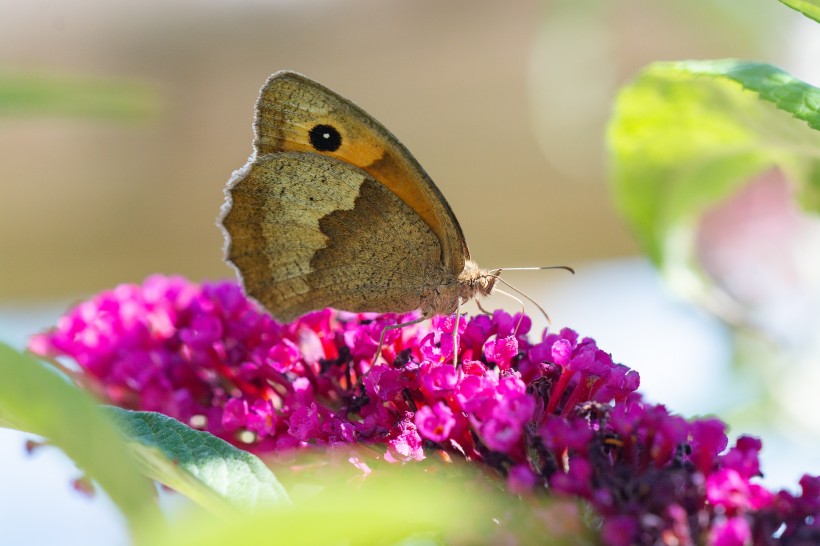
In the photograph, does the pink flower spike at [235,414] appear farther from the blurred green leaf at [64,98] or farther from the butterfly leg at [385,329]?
the blurred green leaf at [64,98]

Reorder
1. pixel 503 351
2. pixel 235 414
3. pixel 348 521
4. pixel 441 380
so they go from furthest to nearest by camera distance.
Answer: pixel 235 414 → pixel 503 351 → pixel 441 380 → pixel 348 521

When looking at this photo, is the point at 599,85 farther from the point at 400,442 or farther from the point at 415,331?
the point at 400,442

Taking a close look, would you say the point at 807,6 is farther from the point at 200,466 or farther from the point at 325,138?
the point at 200,466

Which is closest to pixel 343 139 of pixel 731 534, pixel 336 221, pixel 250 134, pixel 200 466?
pixel 336 221

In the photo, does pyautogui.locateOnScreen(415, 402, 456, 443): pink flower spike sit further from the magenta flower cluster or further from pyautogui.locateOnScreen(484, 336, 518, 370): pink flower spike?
pyautogui.locateOnScreen(484, 336, 518, 370): pink flower spike

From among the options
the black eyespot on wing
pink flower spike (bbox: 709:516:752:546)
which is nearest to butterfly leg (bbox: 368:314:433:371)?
the black eyespot on wing

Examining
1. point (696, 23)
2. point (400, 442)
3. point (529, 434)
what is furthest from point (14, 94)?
point (696, 23)
